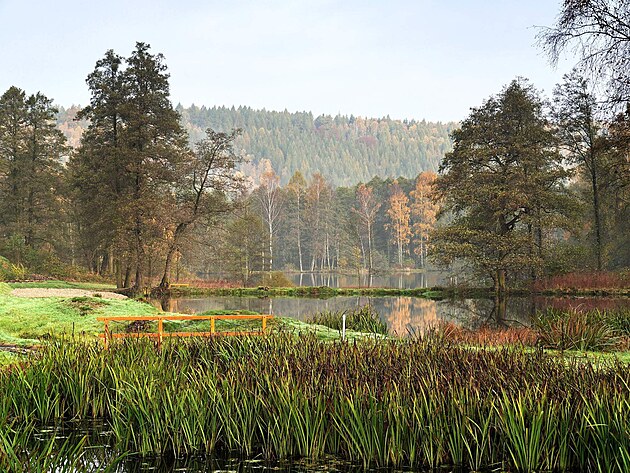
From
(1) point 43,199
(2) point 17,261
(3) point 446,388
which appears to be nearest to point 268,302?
(2) point 17,261

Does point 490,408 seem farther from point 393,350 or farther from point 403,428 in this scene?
point 393,350

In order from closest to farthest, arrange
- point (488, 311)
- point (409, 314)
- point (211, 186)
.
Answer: point (409, 314) → point (488, 311) → point (211, 186)

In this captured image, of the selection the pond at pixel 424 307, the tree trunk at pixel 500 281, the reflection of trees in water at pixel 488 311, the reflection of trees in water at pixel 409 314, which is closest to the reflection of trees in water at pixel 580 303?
the pond at pixel 424 307

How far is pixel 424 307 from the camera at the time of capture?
90.8 ft

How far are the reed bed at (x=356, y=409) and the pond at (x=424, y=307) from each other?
39.4ft

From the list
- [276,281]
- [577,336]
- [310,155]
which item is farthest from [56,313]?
[310,155]

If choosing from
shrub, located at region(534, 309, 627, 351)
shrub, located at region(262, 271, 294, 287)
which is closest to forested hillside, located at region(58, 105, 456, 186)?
shrub, located at region(262, 271, 294, 287)

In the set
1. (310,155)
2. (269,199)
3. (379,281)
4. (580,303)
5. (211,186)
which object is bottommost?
(580,303)

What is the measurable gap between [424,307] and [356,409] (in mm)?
22043

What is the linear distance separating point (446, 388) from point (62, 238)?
154 feet

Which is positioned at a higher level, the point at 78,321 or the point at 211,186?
the point at 211,186

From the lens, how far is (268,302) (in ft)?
101

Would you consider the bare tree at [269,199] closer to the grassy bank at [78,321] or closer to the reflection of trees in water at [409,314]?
the reflection of trees in water at [409,314]

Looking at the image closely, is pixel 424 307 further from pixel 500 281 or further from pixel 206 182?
pixel 206 182
